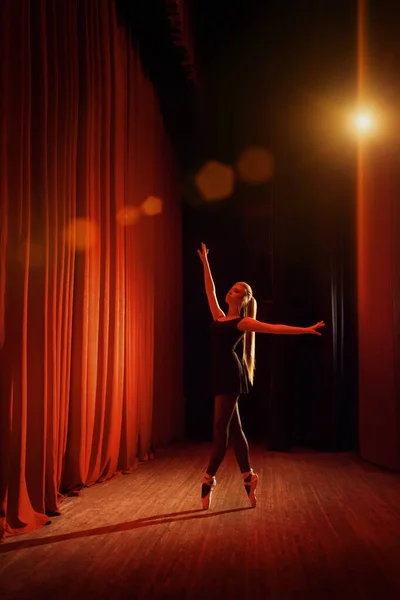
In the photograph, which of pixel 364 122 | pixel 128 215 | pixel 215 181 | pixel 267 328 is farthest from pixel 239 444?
pixel 215 181

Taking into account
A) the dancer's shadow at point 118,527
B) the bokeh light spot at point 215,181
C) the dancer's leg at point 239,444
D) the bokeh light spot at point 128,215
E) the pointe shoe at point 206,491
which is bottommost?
the dancer's shadow at point 118,527

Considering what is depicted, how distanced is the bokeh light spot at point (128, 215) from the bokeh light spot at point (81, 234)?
535mm

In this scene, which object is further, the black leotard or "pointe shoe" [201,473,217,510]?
"pointe shoe" [201,473,217,510]

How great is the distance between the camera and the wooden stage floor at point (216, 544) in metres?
2.15

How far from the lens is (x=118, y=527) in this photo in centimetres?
295

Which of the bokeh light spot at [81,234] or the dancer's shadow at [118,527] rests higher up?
the bokeh light spot at [81,234]

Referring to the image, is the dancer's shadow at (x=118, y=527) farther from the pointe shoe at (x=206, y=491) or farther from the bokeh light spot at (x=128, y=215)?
the bokeh light spot at (x=128, y=215)

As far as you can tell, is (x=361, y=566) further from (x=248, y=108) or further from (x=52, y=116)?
(x=248, y=108)

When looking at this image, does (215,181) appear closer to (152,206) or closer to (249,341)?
(152,206)

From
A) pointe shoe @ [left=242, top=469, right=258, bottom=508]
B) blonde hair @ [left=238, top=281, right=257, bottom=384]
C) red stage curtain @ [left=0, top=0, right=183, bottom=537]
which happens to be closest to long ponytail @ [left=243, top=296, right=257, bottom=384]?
blonde hair @ [left=238, top=281, right=257, bottom=384]

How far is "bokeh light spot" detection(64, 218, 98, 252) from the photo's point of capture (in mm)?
3658

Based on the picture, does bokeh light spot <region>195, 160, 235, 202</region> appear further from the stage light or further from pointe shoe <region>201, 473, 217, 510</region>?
pointe shoe <region>201, 473, 217, 510</region>

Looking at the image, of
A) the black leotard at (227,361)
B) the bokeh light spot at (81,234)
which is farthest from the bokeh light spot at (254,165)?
the black leotard at (227,361)

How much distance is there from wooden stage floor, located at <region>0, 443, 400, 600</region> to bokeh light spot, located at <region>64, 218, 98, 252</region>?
1780 millimetres
